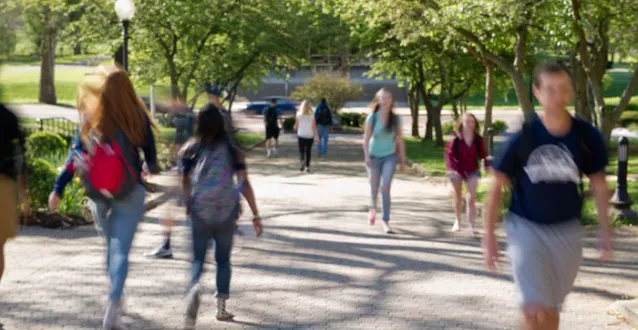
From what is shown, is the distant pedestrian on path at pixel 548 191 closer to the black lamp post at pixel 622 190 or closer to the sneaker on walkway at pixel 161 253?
the sneaker on walkway at pixel 161 253

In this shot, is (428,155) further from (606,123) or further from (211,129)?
(211,129)

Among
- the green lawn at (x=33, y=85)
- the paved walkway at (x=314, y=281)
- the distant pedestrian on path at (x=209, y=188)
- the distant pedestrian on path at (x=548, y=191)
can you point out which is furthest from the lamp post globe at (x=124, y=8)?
the green lawn at (x=33, y=85)

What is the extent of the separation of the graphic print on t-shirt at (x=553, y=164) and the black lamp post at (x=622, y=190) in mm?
8243

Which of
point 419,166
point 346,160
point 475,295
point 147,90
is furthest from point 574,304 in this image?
point 147,90

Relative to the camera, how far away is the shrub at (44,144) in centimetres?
1670

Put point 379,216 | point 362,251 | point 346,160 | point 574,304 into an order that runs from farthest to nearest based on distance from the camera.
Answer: point 346,160
point 379,216
point 362,251
point 574,304

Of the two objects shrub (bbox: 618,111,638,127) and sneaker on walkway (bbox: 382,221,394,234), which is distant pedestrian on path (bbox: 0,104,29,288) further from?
shrub (bbox: 618,111,638,127)

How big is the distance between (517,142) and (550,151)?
0.17 metres

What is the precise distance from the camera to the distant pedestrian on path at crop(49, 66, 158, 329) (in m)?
6.18

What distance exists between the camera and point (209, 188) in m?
6.57

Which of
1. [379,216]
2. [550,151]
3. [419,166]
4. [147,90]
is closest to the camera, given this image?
[550,151]

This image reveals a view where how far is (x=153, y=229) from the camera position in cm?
1227

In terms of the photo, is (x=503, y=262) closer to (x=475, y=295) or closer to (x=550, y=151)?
(x=475, y=295)

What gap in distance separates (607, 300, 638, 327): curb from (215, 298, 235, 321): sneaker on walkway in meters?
2.95
